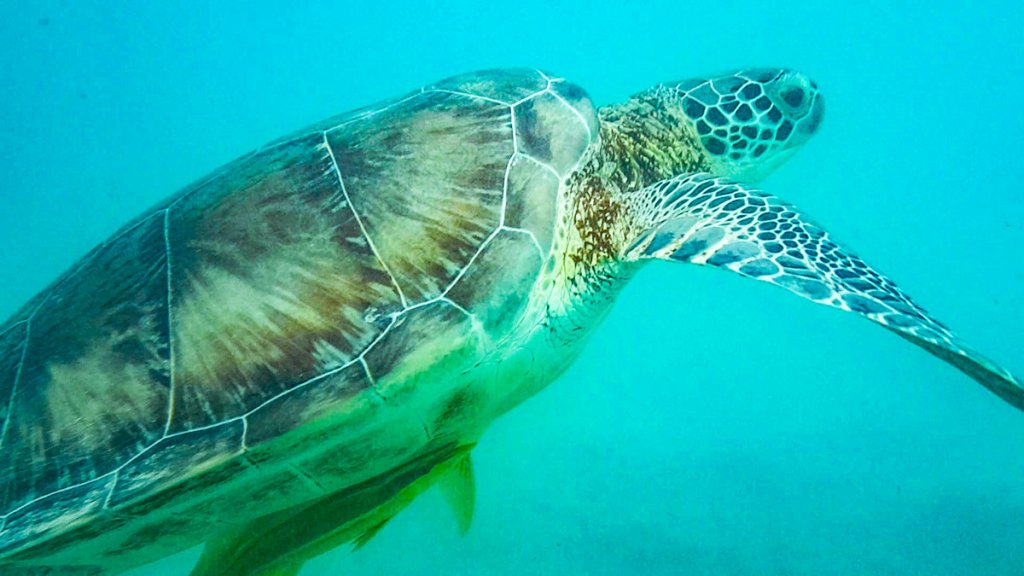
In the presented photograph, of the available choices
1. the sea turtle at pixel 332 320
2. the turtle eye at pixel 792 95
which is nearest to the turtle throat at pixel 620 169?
the sea turtle at pixel 332 320

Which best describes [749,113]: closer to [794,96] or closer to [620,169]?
[794,96]

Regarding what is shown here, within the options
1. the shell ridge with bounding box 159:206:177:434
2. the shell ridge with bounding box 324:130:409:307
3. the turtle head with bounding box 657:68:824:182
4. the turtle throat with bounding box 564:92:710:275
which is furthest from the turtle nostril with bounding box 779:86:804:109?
the shell ridge with bounding box 159:206:177:434

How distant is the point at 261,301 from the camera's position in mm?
2520

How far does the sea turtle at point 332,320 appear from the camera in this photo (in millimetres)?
2324

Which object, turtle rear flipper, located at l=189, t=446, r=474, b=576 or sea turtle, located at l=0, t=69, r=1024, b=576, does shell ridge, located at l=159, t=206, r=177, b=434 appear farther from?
turtle rear flipper, located at l=189, t=446, r=474, b=576

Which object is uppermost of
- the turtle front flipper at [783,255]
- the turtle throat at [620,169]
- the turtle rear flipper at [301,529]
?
the turtle throat at [620,169]

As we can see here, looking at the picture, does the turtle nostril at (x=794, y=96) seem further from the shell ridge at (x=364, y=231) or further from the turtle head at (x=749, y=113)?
the shell ridge at (x=364, y=231)

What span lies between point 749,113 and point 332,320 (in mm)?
3313

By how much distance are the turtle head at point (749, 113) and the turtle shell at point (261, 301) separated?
1759 mm

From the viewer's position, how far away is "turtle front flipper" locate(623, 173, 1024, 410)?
88.3 inches

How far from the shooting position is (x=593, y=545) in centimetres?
650

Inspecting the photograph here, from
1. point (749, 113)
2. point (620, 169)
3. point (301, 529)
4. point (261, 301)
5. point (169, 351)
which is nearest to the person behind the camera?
point (169, 351)

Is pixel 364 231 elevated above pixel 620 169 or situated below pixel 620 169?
above

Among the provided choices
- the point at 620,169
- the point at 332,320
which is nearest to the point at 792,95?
the point at 620,169
